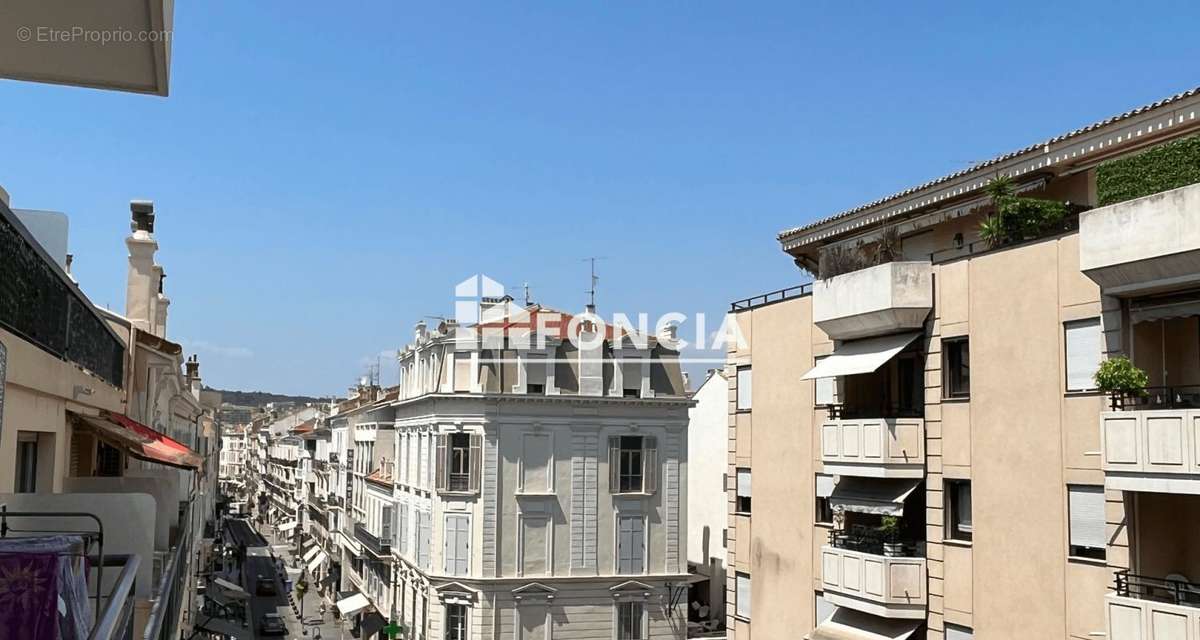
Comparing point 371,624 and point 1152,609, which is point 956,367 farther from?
point 371,624

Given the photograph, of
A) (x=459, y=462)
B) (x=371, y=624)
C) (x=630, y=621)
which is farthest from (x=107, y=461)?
(x=371, y=624)

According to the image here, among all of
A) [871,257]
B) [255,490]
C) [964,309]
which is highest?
[871,257]

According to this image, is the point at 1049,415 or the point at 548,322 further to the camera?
the point at 548,322

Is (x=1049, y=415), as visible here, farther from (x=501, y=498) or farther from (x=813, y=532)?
(x=501, y=498)

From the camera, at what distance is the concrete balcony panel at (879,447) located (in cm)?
1692

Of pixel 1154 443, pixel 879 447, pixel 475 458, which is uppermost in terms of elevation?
pixel 1154 443

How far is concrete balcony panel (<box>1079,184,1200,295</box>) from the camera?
12.2 m

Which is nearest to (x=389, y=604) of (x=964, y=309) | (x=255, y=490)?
(x=964, y=309)

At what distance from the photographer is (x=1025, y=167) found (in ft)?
58.1

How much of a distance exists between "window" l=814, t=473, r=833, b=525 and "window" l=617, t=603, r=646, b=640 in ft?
67.3

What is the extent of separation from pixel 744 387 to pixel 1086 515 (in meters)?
9.45

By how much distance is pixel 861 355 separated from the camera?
1777cm

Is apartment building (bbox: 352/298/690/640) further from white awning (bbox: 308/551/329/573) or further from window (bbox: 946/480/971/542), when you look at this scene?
white awning (bbox: 308/551/329/573)

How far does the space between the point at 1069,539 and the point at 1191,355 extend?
115 inches
